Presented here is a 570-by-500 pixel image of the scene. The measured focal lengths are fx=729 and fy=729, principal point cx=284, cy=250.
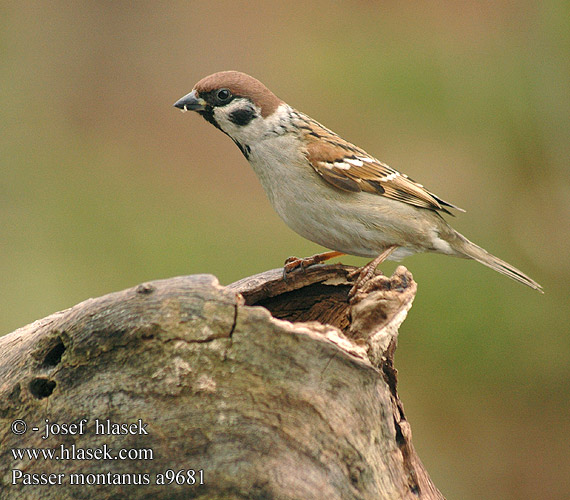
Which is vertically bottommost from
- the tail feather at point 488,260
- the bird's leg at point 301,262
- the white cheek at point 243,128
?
the bird's leg at point 301,262

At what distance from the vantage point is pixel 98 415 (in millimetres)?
1937

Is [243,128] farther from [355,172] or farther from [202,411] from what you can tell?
[202,411]

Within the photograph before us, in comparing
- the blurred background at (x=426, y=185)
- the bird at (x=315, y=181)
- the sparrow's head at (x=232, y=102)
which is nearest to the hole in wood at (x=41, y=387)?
the bird at (x=315, y=181)

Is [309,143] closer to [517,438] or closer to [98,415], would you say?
[98,415]

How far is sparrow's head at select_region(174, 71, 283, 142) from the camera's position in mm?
3088

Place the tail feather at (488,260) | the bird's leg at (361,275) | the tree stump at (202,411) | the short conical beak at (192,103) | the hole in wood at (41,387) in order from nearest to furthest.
A: the tree stump at (202,411) < the hole in wood at (41,387) < the bird's leg at (361,275) < the short conical beak at (192,103) < the tail feather at (488,260)

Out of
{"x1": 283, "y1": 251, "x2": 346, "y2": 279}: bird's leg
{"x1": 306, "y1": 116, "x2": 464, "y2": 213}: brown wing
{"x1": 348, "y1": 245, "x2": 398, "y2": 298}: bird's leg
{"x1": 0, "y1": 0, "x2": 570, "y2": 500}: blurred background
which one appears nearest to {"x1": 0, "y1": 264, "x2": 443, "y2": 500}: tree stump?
{"x1": 348, "y1": 245, "x2": 398, "y2": 298}: bird's leg

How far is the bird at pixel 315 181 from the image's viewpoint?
3.09 meters

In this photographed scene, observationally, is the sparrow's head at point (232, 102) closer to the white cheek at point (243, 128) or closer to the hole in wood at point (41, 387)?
the white cheek at point (243, 128)

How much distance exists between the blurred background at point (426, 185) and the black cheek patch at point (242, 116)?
224 centimetres

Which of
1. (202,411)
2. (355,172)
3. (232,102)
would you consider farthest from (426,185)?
(202,411)

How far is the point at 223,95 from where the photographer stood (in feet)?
10.2

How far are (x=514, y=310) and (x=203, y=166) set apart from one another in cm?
396

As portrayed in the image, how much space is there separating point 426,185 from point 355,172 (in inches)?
95.9
